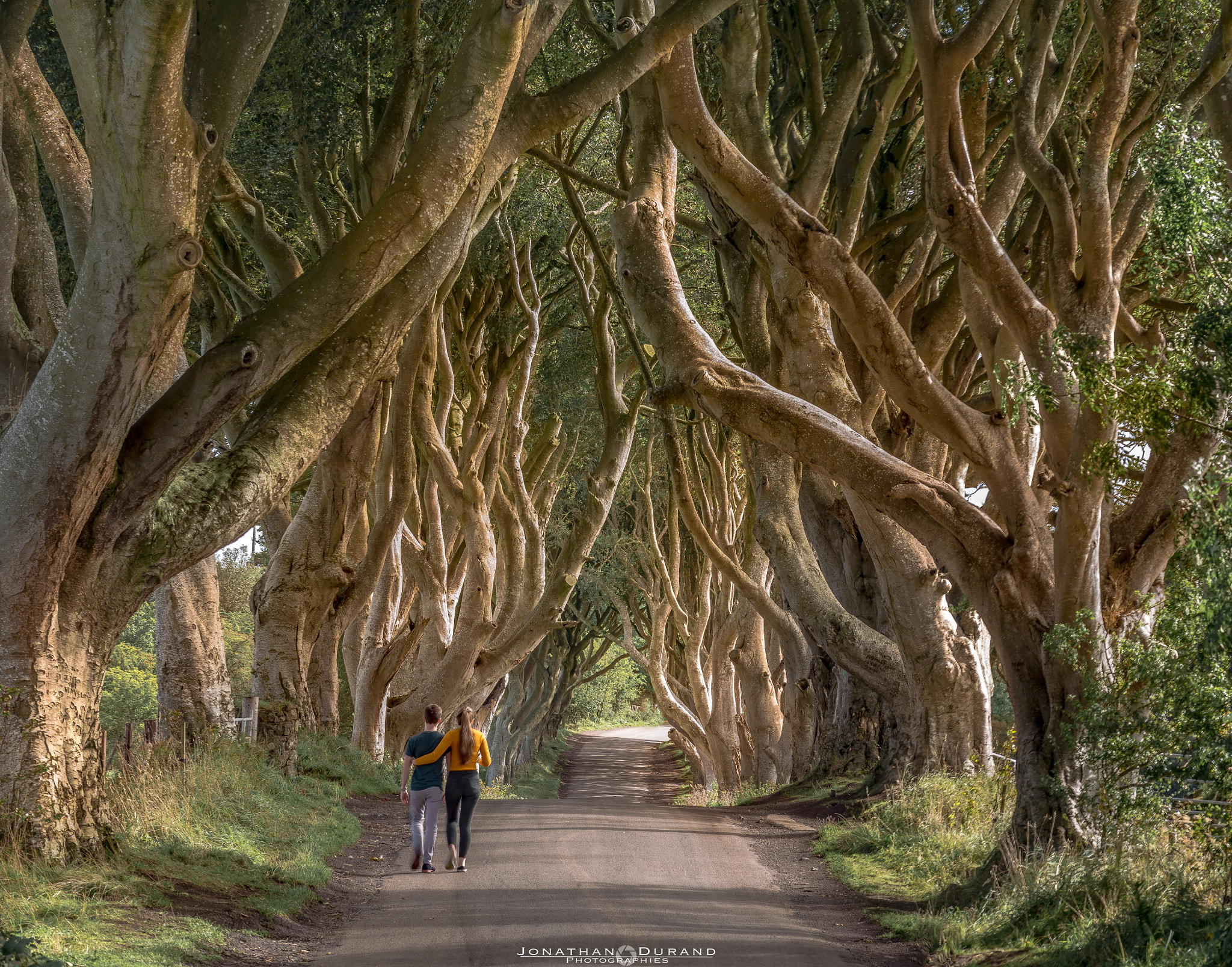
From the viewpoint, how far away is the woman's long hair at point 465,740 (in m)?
8.61

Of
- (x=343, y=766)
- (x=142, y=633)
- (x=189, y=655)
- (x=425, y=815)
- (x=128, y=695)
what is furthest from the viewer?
(x=142, y=633)

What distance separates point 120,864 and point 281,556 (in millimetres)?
6555

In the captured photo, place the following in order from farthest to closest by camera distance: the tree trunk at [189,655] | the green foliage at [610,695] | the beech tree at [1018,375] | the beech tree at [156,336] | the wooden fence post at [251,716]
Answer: the green foliage at [610,695] → the wooden fence post at [251,716] → the tree trunk at [189,655] → the beech tree at [1018,375] → the beech tree at [156,336]

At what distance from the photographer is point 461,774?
8.63 metres

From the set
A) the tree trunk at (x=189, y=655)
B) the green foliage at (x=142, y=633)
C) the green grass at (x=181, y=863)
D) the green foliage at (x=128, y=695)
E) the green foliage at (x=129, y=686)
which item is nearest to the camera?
the green grass at (x=181, y=863)

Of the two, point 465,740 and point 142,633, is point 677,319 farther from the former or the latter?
point 142,633

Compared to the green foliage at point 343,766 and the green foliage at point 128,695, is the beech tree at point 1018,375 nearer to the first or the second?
the green foliage at point 343,766

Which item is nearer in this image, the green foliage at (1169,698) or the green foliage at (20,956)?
the green foliage at (20,956)

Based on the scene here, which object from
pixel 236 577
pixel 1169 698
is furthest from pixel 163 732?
pixel 236 577

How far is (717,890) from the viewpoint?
824 centimetres

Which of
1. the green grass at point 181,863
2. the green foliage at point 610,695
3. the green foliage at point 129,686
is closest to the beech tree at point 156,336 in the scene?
the green grass at point 181,863

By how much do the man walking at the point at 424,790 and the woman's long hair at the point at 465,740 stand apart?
173 millimetres

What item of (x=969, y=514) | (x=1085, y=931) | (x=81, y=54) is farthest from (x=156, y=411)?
(x=1085, y=931)

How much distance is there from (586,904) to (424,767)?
2.00 meters
